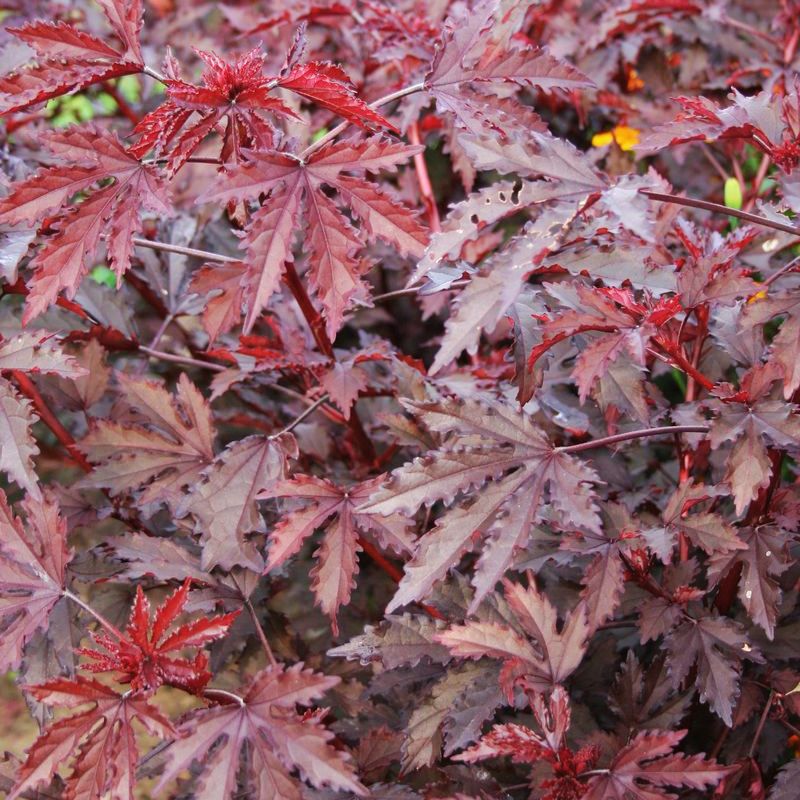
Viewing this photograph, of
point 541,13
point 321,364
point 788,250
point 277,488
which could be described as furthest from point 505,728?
point 541,13

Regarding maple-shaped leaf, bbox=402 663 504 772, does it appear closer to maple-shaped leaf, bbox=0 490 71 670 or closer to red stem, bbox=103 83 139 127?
maple-shaped leaf, bbox=0 490 71 670

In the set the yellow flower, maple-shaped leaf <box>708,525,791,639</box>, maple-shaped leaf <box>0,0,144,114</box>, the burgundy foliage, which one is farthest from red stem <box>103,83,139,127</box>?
maple-shaped leaf <box>708,525,791,639</box>

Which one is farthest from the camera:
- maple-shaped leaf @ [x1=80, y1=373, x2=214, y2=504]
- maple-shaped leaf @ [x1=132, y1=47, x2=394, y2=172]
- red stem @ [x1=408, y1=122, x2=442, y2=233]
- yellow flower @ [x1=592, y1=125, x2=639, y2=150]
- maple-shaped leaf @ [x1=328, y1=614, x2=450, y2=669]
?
yellow flower @ [x1=592, y1=125, x2=639, y2=150]

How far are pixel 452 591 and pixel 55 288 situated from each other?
0.64 metres

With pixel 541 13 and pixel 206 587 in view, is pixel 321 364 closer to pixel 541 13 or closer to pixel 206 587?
pixel 206 587

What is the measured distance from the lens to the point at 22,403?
1053 millimetres

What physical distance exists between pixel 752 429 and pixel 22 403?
34.4 inches

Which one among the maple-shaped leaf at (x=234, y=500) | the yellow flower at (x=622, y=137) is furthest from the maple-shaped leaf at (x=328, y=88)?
the yellow flower at (x=622, y=137)

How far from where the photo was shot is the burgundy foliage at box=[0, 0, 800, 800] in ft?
2.97

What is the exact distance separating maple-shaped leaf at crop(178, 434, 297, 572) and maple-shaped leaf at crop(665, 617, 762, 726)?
55cm

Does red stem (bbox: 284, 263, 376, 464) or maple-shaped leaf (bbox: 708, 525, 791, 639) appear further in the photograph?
red stem (bbox: 284, 263, 376, 464)

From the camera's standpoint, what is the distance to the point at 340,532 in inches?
42.6

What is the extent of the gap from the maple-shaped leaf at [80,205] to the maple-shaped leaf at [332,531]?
0.35 m

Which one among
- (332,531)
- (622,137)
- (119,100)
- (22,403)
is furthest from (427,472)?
(119,100)
